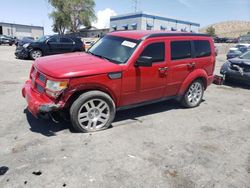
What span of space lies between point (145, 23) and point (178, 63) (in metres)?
48.6

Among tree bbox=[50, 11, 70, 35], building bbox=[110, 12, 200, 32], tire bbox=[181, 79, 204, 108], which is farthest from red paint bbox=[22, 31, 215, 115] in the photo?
tree bbox=[50, 11, 70, 35]

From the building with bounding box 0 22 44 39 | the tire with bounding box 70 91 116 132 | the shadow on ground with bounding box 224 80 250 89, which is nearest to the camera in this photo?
the tire with bounding box 70 91 116 132

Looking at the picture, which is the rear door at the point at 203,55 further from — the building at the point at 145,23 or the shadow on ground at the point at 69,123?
the building at the point at 145,23

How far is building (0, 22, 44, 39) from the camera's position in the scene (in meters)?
71.4

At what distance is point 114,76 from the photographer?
186 inches

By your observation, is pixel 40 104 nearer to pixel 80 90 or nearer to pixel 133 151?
pixel 80 90

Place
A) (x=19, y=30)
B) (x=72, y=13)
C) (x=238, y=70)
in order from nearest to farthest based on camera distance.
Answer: (x=238, y=70) → (x=72, y=13) → (x=19, y=30)

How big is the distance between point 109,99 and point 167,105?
2.49 m

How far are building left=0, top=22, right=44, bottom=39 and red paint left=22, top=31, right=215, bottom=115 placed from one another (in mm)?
74985

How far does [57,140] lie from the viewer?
433cm

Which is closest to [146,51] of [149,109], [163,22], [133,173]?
[149,109]

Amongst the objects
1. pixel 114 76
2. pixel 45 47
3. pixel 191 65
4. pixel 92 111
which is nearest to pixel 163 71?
pixel 191 65

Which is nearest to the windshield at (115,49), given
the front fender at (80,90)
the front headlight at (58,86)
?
the front fender at (80,90)

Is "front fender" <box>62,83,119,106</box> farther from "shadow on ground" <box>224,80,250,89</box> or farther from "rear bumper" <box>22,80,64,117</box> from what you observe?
"shadow on ground" <box>224,80,250,89</box>
